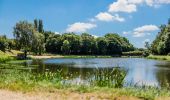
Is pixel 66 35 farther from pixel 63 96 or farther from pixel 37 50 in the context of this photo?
pixel 63 96

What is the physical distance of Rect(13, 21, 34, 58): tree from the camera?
107 metres

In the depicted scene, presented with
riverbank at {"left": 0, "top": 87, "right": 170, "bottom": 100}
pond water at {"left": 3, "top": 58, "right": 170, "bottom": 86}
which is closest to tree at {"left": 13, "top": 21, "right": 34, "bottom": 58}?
pond water at {"left": 3, "top": 58, "right": 170, "bottom": 86}

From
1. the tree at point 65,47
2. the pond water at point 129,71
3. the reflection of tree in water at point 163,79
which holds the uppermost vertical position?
the tree at point 65,47

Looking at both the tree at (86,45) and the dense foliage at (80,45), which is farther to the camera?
the tree at (86,45)

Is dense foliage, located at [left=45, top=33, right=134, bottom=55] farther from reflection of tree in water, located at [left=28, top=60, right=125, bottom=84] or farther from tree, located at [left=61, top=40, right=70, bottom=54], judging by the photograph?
reflection of tree in water, located at [left=28, top=60, right=125, bottom=84]

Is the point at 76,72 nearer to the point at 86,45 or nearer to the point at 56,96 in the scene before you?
the point at 56,96

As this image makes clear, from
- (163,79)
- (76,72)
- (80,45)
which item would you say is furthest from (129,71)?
(80,45)

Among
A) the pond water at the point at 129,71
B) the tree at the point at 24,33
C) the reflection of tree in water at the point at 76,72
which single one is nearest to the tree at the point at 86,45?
the tree at the point at 24,33

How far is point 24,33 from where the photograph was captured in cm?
10719

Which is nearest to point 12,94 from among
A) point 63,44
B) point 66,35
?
point 63,44

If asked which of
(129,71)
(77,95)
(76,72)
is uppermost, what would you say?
(76,72)

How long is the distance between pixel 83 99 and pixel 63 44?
502 feet

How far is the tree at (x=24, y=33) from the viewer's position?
350 feet

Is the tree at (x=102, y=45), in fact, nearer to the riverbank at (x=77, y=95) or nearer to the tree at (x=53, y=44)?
the tree at (x=53, y=44)
